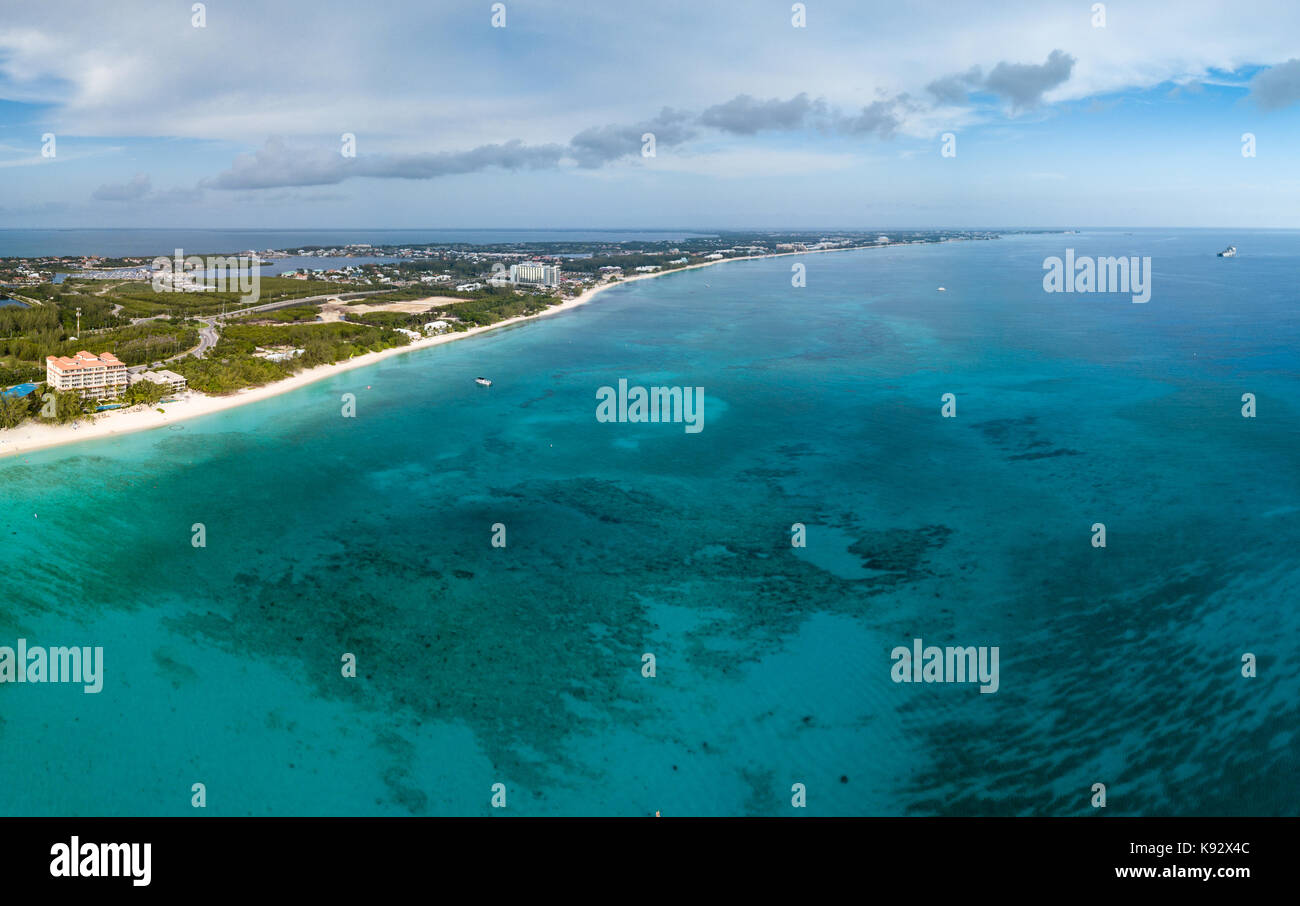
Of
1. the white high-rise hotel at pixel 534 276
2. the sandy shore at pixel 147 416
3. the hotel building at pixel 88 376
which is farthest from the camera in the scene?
the white high-rise hotel at pixel 534 276

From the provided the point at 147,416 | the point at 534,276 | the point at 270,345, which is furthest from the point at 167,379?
the point at 534,276

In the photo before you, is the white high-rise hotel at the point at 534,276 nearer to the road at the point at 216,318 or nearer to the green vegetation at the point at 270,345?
the road at the point at 216,318

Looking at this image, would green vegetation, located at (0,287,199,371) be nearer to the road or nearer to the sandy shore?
the road

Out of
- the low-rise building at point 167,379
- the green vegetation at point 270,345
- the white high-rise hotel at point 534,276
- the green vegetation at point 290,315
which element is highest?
the white high-rise hotel at point 534,276

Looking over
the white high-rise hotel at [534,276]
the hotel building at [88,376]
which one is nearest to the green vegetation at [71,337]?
the hotel building at [88,376]

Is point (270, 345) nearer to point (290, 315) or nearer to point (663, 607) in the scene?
point (290, 315)
